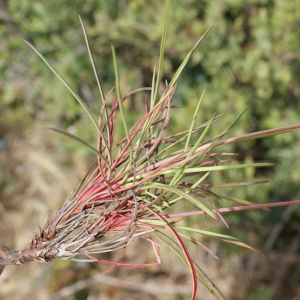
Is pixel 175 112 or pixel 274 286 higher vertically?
pixel 175 112

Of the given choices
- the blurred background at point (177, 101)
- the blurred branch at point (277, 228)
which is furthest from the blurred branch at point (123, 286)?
the blurred branch at point (277, 228)

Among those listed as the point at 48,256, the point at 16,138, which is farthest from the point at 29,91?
the point at 48,256

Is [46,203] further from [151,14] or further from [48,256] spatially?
[48,256]

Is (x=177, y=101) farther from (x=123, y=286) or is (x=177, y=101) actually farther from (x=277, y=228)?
(x=123, y=286)

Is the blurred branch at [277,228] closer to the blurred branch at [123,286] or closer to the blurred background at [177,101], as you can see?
the blurred background at [177,101]

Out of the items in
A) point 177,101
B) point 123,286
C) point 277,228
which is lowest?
point 123,286

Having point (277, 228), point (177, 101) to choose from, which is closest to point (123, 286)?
point (277, 228)

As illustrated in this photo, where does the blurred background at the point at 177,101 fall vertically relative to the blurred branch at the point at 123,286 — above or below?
above

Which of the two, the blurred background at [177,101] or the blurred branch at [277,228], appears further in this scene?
the blurred branch at [277,228]
